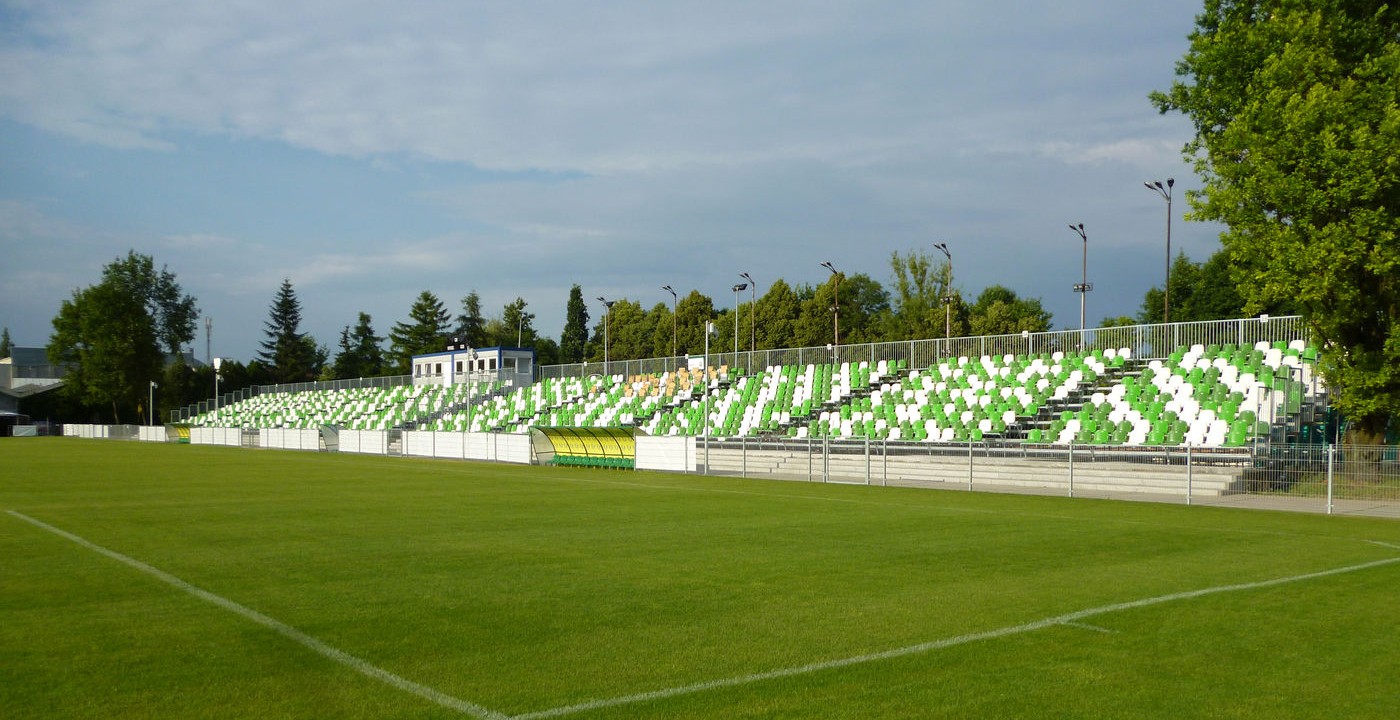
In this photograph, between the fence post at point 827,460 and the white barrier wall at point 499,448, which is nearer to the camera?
the fence post at point 827,460

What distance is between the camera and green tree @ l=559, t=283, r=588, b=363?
11506 cm

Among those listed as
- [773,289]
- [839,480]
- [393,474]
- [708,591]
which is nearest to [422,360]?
[773,289]

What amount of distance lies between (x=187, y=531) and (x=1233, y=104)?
79.1ft

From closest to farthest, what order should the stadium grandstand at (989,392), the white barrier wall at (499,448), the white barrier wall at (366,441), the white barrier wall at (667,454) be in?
1. the stadium grandstand at (989,392)
2. the white barrier wall at (667,454)
3. the white barrier wall at (499,448)
4. the white barrier wall at (366,441)

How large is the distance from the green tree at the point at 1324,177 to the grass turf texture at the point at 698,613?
740 centimetres

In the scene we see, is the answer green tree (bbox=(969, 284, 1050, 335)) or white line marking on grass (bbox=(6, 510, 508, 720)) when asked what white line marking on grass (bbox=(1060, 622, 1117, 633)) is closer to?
white line marking on grass (bbox=(6, 510, 508, 720))

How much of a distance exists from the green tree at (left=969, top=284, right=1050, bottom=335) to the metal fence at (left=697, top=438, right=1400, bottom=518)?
4082 cm

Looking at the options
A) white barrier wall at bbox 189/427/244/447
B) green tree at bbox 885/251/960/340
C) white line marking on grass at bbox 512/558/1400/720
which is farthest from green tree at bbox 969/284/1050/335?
white line marking on grass at bbox 512/558/1400/720

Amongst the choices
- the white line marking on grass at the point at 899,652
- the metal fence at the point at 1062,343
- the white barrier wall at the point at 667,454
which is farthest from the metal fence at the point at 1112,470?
the white line marking on grass at the point at 899,652

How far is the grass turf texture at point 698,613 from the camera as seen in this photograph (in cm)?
590

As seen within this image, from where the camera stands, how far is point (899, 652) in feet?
22.8

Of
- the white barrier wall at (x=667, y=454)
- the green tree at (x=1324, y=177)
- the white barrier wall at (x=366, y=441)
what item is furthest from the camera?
the white barrier wall at (x=366, y=441)

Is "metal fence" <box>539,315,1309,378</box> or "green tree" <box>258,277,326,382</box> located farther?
"green tree" <box>258,277,326,382</box>

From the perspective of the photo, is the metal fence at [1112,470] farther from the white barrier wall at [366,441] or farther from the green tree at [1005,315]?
the green tree at [1005,315]
